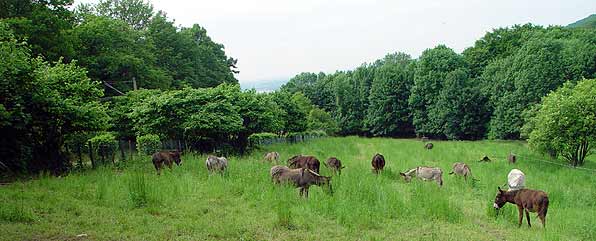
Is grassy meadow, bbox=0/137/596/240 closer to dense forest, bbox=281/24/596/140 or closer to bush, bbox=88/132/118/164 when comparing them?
bush, bbox=88/132/118/164

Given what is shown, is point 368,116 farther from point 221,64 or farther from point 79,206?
point 79,206

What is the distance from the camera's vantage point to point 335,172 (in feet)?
58.8

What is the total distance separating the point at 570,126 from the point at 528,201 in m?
17.1

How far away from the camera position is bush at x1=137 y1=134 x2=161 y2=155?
22984 mm

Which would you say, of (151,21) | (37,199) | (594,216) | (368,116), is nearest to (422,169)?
(594,216)

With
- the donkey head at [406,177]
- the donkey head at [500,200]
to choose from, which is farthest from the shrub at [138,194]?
the donkey head at [406,177]

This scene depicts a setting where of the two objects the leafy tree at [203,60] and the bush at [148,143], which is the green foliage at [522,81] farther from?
the bush at [148,143]

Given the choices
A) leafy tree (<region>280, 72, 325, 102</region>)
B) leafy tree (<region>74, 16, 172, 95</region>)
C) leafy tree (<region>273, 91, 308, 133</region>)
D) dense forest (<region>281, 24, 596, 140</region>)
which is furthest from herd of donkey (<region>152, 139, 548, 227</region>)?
leafy tree (<region>280, 72, 325, 102</region>)

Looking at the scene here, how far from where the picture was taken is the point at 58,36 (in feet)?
79.9

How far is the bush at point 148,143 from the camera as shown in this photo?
22984 millimetres

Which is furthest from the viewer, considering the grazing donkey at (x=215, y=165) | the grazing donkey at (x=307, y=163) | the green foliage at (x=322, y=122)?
the green foliage at (x=322, y=122)

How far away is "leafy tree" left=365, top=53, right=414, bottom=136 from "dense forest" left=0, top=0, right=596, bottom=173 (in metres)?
0.18

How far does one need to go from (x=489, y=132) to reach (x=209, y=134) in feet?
133

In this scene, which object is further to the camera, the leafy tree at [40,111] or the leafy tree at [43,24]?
the leafy tree at [43,24]
